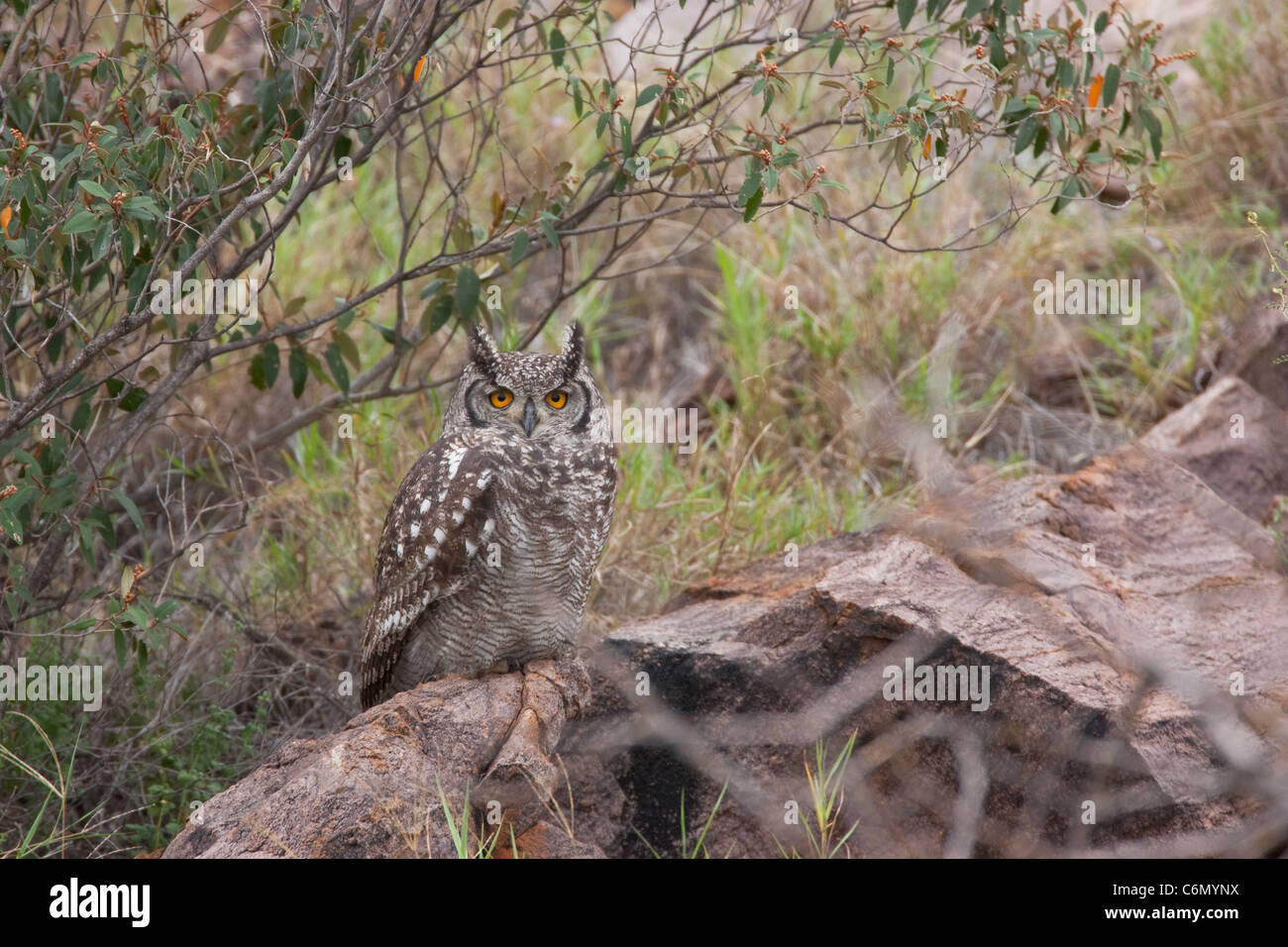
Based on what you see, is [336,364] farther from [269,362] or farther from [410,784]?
[410,784]

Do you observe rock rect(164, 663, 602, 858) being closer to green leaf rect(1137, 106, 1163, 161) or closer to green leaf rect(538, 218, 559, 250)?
green leaf rect(538, 218, 559, 250)

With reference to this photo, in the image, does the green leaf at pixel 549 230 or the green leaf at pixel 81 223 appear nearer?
the green leaf at pixel 81 223

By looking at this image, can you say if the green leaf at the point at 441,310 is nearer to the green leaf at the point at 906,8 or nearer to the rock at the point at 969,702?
the rock at the point at 969,702

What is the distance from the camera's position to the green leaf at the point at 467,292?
4.20 metres

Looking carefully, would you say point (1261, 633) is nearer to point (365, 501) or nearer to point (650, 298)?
point (365, 501)

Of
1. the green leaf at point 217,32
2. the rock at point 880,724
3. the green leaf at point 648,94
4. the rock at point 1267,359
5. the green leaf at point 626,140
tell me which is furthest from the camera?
the rock at point 1267,359

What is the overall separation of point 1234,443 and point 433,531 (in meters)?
3.72

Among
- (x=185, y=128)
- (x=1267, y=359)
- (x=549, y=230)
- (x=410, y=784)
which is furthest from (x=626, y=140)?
(x=1267, y=359)

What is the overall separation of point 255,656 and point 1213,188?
6.30 metres

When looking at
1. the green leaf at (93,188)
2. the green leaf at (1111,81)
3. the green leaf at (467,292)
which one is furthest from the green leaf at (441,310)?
the green leaf at (1111,81)

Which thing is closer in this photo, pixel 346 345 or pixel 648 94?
pixel 648 94

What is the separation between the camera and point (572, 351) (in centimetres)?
402

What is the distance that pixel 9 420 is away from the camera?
3709mm
